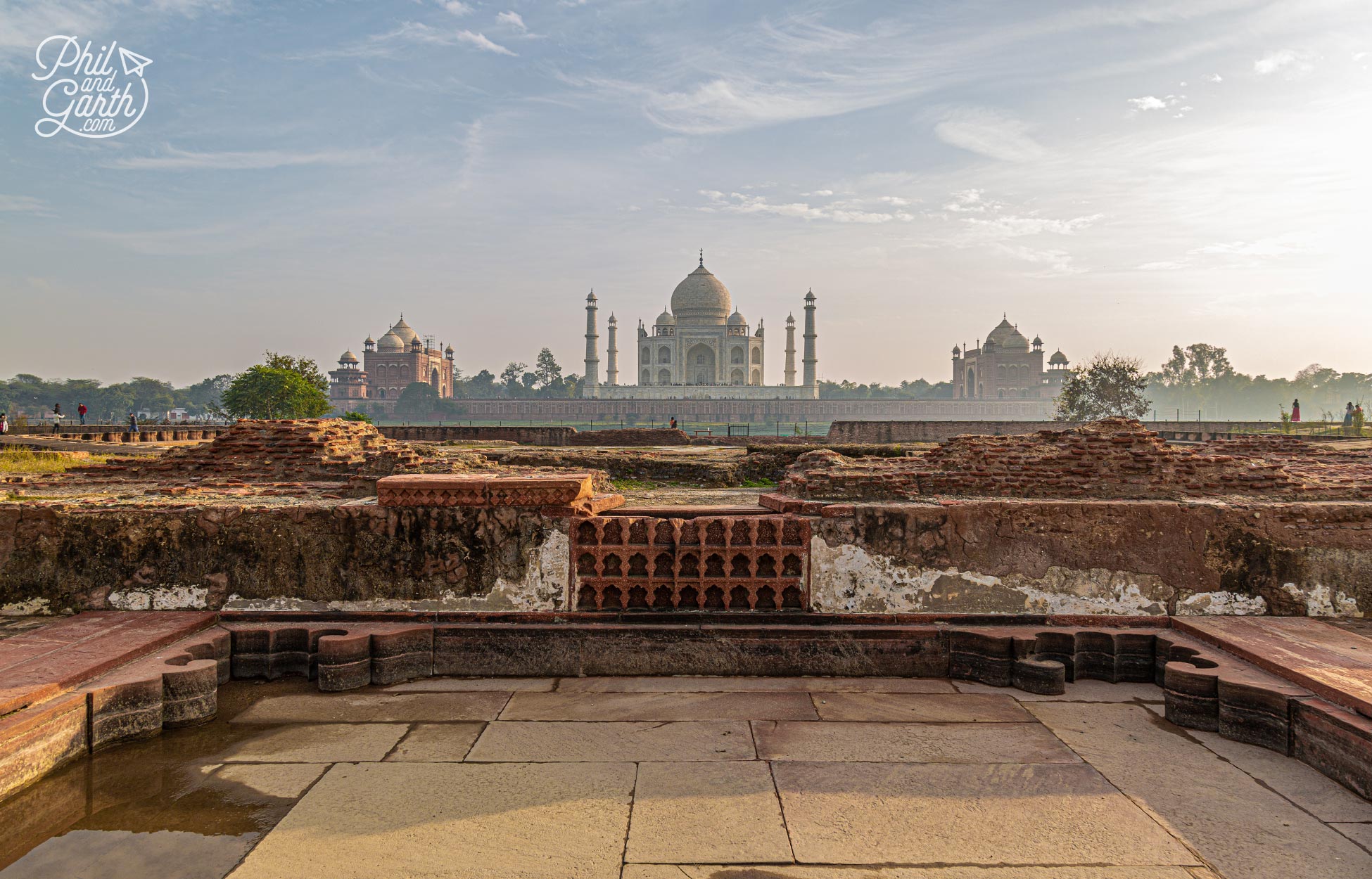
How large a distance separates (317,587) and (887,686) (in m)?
2.55

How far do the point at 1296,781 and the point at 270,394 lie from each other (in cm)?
3195

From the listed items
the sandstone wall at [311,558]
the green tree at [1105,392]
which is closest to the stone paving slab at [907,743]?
the sandstone wall at [311,558]

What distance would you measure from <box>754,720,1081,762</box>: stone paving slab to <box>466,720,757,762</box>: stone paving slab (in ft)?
0.38

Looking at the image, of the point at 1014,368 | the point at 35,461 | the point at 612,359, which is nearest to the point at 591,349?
the point at 612,359

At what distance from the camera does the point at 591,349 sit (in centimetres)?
6119

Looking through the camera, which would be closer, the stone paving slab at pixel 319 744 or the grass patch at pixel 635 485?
the stone paving slab at pixel 319 744

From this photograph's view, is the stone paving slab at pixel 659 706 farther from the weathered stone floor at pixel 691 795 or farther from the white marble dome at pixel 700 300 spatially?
the white marble dome at pixel 700 300

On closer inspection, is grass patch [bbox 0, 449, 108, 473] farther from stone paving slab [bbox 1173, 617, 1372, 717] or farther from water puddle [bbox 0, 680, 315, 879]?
stone paving slab [bbox 1173, 617, 1372, 717]

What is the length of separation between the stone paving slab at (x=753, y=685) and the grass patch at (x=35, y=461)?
303 inches

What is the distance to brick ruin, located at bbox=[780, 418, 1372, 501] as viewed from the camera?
4.30m

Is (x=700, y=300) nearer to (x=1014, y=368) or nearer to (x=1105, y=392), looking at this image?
(x=1014, y=368)

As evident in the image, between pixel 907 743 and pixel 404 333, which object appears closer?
pixel 907 743

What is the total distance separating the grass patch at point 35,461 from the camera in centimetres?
876

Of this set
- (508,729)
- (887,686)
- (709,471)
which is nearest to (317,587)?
(508,729)
